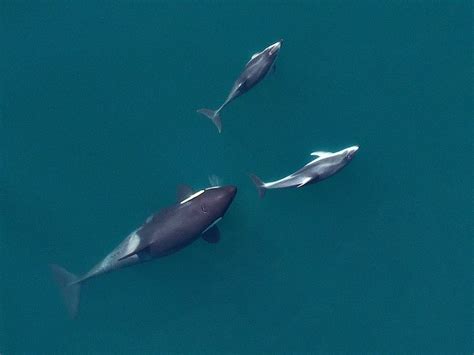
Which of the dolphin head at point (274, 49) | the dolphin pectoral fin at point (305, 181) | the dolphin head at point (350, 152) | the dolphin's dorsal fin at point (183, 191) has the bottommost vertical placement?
the dolphin pectoral fin at point (305, 181)

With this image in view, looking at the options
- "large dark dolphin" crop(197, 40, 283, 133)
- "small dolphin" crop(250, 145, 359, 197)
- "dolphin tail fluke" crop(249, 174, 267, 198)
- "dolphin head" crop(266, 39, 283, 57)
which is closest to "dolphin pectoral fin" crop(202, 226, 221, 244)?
"dolphin tail fluke" crop(249, 174, 267, 198)

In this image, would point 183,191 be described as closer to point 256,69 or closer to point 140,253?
point 140,253

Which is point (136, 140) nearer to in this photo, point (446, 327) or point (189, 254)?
point (189, 254)

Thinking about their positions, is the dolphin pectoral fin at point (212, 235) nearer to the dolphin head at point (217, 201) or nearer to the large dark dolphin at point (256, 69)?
the dolphin head at point (217, 201)

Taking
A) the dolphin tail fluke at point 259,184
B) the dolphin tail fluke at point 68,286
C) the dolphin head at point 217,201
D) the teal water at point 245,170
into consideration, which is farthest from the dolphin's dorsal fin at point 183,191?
the dolphin tail fluke at point 68,286

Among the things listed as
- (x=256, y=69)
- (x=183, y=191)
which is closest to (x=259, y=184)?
(x=183, y=191)

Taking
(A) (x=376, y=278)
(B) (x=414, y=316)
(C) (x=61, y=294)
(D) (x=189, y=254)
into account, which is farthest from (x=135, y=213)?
(B) (x=414, y=316)
